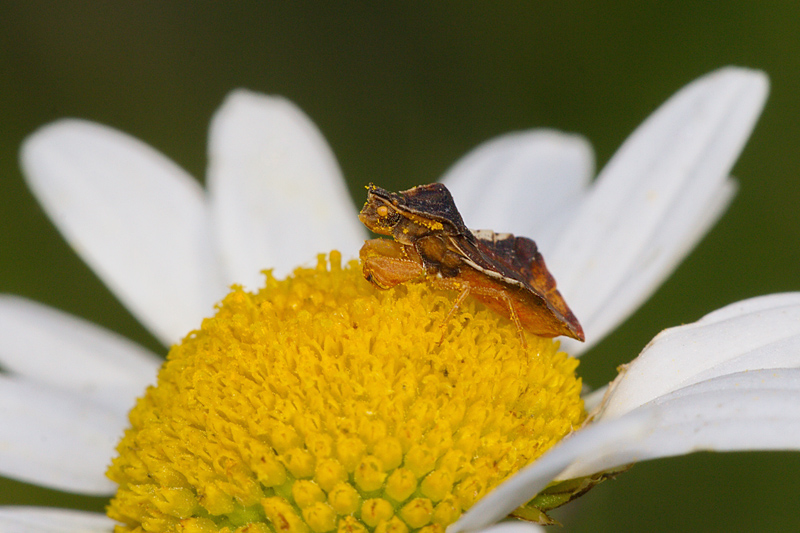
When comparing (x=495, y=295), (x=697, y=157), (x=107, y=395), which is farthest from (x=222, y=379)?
(x=697, y=157)

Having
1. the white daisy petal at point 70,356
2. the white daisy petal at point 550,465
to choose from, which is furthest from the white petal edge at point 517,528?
the white daisy petal at point 70,356

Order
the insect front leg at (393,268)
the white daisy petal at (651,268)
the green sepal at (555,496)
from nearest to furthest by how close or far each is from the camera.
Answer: the green sepal at (555,496), the insect front leg at (393,268), the white daisy petal at (651,268)

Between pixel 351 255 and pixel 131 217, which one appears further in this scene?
pixel 131 217

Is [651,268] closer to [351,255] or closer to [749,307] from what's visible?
[749,307]

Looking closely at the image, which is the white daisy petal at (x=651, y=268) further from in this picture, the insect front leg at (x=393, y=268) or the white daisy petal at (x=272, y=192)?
the white daisy petal at (x=272, y=192)

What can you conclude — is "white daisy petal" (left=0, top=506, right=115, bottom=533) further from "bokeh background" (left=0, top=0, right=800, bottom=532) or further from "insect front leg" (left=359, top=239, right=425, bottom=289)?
"bokeh background" (left=0, top=0, right=800, bottom=532)

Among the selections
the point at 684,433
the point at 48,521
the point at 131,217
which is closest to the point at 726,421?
the point at 684,433

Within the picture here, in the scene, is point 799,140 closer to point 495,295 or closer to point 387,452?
point 495,295
